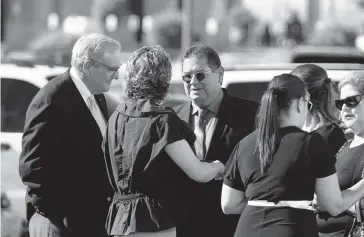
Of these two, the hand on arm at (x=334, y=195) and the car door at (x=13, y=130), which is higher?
the hand on arm at (x=334, y=195)

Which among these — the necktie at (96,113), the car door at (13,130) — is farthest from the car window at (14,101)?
the necktie at (96,113)

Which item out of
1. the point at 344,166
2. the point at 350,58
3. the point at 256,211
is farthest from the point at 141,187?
the point at 350,58

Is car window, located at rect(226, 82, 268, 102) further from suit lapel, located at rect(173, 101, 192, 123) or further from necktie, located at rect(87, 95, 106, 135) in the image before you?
necktie, located at rect(87, 95, 106, 135)

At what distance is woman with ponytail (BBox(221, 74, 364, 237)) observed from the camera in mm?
4520

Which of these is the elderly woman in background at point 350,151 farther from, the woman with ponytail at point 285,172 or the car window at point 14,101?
the car window at point 14,101

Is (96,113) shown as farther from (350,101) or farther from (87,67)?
(350,101)

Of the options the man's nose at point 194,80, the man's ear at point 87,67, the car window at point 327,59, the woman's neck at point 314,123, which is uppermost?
the man's ear at point 87,67

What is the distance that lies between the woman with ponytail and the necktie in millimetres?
1128

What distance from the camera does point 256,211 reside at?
15.1ft

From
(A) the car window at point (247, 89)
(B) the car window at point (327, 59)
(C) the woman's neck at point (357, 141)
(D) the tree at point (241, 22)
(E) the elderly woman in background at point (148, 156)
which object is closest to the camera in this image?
(E) the elderly woman in background at point (148, 156)

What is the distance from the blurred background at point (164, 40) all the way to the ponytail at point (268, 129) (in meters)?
1.04

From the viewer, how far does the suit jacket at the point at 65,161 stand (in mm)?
5359

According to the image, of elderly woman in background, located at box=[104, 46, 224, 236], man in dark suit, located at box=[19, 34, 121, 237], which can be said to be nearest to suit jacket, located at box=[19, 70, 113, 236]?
man in dark suit, located at box=[19, 34, 121, 237]

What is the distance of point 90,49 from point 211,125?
32.2 inches
